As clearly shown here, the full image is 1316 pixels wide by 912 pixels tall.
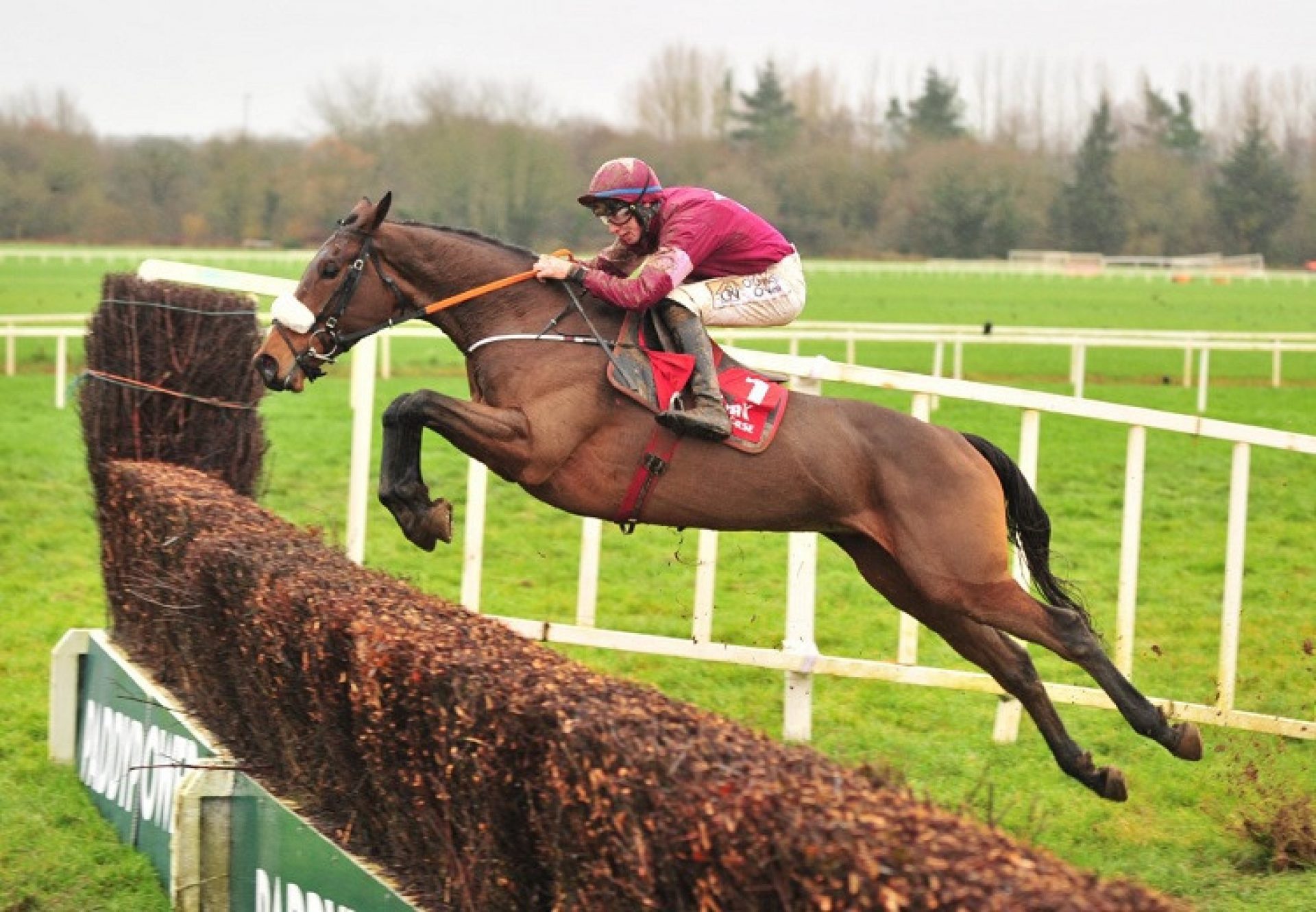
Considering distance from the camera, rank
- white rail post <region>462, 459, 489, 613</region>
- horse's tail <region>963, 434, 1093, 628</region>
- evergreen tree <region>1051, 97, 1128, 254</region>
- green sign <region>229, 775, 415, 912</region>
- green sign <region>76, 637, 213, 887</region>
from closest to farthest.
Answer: green sign <region>229, 775, 415, 912</region>
green sign <region>76, 637, 213, 887</region>
horse's tail <region>963, 434, 1093, 628</region>
white rail post <region>462, 459, 489, 613</region>
evergreen tree <region>1051, 97, 1128, 254</region>

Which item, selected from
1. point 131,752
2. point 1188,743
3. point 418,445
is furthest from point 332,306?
point 1188,743

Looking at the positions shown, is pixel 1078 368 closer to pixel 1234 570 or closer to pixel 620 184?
pixel 1234 570

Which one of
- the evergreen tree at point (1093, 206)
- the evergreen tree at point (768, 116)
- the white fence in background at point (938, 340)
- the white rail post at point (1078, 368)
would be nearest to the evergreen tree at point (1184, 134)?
the evergreen tree at point (1093, 206)

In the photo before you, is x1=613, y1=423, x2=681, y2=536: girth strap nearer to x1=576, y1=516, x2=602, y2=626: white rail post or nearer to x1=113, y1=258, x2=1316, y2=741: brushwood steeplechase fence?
x1=113, y1=258, x2=1316, y2=741: brushwood steeplechase fence

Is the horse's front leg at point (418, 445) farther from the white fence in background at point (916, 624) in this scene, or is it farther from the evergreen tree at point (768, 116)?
the evergreen tree at point (768, 116)

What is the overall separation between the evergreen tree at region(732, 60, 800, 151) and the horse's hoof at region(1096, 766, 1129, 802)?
53.6 m

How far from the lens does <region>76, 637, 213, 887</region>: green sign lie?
15.9ft

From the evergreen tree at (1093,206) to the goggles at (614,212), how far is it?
56929mm

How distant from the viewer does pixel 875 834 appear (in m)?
2.34

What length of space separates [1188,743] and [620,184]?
2574 millimetres

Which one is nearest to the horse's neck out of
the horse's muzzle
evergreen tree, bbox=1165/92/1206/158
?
the horse's muzzle

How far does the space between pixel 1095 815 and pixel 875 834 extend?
3.30 m

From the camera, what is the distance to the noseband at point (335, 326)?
17.7 ft

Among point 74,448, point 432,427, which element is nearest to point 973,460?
point 432,427
